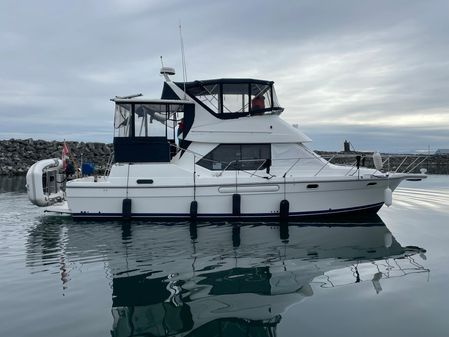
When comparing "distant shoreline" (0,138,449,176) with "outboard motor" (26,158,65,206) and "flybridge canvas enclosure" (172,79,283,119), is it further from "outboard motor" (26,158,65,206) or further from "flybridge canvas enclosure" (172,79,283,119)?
"flybridge canvas enclosure" (172,79,283,119)

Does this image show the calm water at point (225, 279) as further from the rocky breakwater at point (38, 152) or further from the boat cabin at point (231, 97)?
the rocky breakwater at point (38, 152)

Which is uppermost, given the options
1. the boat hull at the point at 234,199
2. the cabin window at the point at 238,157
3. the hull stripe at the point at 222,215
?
the cabin window at the point at 238,157

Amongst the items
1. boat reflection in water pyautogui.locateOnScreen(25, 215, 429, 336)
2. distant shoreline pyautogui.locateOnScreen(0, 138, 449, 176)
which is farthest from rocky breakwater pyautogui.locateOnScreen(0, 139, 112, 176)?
boat reflection in water pyautogui.locateOnScreen(25, 215, 429, 336)

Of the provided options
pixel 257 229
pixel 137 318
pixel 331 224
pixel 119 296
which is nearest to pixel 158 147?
pixel 257 229

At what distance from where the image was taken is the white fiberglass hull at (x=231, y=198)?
1173 centimetres

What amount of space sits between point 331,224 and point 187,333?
7539mm

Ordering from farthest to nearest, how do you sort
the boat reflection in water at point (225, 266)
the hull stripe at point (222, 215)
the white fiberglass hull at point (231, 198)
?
the hull stripe at point (222, 215), the white fiberglass hull at point (231, 198), the boat reflection in water at point (225, 266)

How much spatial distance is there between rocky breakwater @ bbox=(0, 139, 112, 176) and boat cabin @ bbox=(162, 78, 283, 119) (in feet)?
86.4

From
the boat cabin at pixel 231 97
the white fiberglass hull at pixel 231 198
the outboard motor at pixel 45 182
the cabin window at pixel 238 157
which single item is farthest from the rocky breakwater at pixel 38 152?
the cabin window at pixel 238 157

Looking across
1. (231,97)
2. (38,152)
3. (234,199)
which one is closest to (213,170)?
(234,199)

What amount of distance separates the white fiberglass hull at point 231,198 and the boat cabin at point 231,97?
8.22ft

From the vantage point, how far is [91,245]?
9.46m

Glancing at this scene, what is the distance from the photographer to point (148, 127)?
41.5ft

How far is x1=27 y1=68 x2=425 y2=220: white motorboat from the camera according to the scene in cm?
1178
